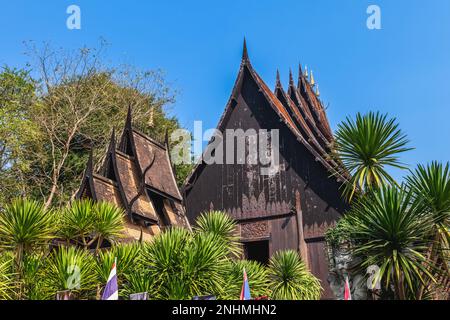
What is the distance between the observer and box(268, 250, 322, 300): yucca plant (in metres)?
13.2

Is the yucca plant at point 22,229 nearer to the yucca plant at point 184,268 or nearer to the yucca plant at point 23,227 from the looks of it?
the yucca plant at point 23,227

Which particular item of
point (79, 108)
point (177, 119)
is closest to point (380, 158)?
point (79, 108)

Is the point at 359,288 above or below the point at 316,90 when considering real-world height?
below

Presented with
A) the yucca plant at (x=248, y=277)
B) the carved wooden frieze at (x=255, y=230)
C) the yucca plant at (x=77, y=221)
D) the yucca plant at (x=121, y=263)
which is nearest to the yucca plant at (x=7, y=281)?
the yucca plant at (x=77, y=221)

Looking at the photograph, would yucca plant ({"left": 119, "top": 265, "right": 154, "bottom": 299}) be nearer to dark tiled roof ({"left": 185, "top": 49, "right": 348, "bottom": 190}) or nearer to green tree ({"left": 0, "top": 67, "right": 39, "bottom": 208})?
dark tiled roof ({"left": 185, "top": 49, "right": 348, "bottom": 190})

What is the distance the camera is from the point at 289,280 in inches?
532

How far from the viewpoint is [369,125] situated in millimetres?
11984

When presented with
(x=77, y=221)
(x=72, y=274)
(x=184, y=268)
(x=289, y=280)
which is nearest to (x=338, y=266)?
(x=289, y=280)

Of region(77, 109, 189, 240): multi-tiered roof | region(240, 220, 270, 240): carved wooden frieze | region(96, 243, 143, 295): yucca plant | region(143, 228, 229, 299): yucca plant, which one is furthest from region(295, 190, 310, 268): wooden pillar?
region(96, 243, 143, 295): yucca plant

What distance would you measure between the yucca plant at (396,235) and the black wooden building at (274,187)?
18.5ft

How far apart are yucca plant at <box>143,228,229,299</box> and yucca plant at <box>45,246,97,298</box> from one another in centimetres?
123

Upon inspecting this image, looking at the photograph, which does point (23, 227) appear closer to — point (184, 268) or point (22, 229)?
point (22, 229)
